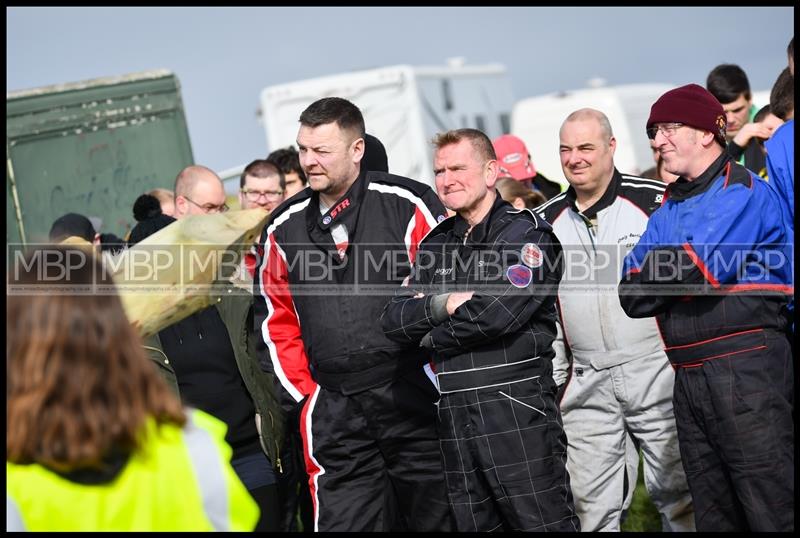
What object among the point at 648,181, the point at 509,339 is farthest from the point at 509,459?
the point at 648,181

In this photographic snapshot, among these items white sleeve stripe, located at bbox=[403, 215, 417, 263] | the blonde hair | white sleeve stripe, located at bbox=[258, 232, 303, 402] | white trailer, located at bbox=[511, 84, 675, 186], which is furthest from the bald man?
white trailer, located at bbox=[511, 84, 675, 186]

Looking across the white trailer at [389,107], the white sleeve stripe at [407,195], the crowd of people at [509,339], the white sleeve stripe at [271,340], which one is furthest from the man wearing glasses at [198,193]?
the white trailer at [389,107]

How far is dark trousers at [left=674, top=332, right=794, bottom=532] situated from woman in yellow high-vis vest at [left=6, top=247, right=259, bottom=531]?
2.47m

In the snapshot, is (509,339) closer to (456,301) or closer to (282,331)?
(456,301)

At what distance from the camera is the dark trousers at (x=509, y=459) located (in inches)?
167

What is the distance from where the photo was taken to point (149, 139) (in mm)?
11070

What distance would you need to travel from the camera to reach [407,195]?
4.95 m

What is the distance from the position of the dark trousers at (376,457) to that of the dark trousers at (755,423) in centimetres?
135

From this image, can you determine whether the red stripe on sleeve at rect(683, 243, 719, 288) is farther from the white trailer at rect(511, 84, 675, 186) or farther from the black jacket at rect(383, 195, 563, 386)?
the white trailer at rect(511, 84, 675, 186)

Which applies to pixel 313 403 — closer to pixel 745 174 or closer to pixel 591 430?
pixel 591 430

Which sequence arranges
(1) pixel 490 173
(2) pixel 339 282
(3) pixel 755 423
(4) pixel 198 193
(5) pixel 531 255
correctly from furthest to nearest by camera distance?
(4) pixel 198 193 → (2) pixel 339 282 → (1) pixel 490 173 → (5) pixel 531 255 → (3) pixel 755 423

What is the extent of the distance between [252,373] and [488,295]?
1.52m

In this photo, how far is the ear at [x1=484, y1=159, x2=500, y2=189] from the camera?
15.1ft

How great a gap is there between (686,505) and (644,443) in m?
0.39
